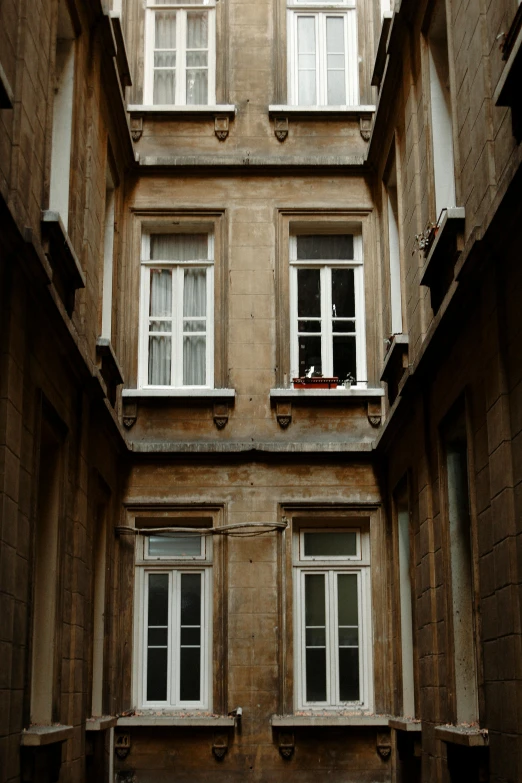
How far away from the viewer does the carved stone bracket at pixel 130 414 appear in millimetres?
14117

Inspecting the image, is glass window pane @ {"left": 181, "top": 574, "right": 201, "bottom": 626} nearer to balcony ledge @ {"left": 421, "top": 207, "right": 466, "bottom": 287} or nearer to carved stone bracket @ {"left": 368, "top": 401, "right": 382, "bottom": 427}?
carved stone bracket @ {"left": 368, "top": 401, "right": 382, "bottom": 427}

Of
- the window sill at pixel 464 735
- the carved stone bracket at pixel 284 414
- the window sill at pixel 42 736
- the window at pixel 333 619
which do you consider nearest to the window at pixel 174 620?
the window at pixel 333 619

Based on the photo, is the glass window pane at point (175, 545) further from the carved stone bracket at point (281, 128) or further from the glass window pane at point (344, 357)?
the carved stone bracket at point (281, 128)

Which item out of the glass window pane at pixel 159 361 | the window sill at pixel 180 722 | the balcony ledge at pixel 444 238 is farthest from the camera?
the glass window pane at pixel 159 361

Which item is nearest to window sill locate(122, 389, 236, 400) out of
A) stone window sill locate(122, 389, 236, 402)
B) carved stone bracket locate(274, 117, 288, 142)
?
stone window sill locate(122, 389, 236, 402)

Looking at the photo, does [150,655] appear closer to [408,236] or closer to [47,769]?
[47,769]

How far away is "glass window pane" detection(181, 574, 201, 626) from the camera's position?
45.5 ft

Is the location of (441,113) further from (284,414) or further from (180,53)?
(180,53)

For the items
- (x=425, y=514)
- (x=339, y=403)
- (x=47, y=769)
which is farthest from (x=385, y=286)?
(x=47, y=769)

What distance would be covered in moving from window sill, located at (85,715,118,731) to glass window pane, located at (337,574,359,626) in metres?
2.88

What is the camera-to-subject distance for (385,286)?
14.2 m

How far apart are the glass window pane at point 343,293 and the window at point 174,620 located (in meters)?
3.31

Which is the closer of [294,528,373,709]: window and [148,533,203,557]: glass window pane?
[294,528,373,709]: window

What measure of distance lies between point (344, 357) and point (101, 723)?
213 inches
